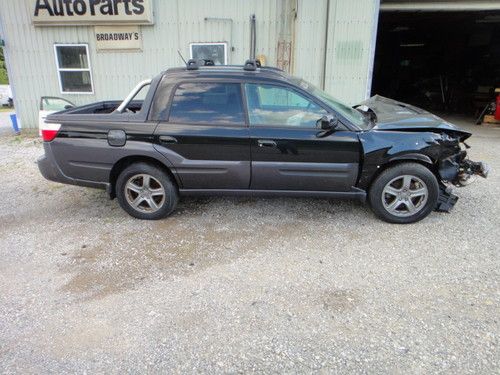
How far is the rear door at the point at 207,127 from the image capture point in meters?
4.11

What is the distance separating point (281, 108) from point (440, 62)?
18.1 meters

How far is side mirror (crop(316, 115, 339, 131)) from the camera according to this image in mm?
3920

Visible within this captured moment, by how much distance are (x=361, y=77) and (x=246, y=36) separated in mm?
2939

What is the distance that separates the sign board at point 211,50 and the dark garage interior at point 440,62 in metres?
7.94

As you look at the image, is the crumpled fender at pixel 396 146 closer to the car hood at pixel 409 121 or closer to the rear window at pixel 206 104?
the car hood at pixel 409 121

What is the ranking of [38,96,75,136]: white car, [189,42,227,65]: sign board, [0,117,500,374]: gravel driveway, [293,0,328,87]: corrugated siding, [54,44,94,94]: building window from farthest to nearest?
[54,44,94,94]: building window → [38,96,75,136]: white car → [189,42,227,65]: sign board → [293,0,328,87]: corrugated siding → [0,117,500,374]: gravel driveway

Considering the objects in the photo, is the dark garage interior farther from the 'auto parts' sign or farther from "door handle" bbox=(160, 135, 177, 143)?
"door handle" bbox=(160, 135, 177, 143)

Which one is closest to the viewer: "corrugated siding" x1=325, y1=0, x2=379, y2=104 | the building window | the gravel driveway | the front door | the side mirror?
the gravel driveway

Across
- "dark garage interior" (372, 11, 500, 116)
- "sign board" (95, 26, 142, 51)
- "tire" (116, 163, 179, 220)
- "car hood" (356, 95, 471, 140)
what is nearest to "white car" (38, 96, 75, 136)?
"sign board" (95, 26, 142, 51)

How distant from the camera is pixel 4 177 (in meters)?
6.35

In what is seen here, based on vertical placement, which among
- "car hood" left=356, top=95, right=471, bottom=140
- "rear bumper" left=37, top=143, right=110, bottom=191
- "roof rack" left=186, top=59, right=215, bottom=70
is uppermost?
"roof rack" left=186, top=59, right=215, bottom=70

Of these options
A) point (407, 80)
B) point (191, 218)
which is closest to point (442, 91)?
point (407, 80)

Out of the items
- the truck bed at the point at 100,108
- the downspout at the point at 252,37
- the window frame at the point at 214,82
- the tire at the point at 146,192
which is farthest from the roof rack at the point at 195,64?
the downspout at the point at 252,37

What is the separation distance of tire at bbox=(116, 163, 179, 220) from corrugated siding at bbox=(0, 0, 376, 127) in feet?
18.9
